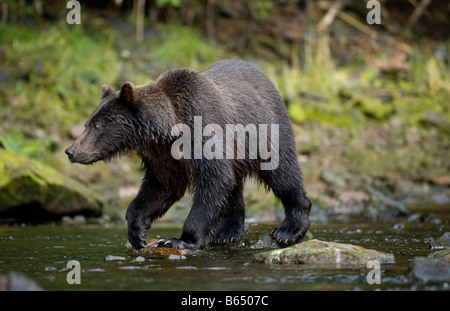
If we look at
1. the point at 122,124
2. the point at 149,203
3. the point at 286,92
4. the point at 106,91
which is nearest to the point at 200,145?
the point at 122,124

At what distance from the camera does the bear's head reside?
6.48 m

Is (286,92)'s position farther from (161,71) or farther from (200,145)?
(200,145)

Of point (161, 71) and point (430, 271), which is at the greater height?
point (161, 71)

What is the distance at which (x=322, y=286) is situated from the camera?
177 inches

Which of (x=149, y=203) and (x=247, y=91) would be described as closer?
(x=149, y=203)

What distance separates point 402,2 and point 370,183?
37.8ft

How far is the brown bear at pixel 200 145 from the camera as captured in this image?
6500 mm

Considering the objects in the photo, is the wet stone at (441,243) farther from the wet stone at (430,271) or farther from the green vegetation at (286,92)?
the green vegetation at (286,92)

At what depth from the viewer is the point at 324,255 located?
5531 mm

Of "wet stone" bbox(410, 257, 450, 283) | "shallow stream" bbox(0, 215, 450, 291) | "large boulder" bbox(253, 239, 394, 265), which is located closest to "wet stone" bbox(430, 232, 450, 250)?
"shallow stream" bbox(0, 215, 450, 291)

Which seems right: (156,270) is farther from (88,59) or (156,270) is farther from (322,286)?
(88,59)

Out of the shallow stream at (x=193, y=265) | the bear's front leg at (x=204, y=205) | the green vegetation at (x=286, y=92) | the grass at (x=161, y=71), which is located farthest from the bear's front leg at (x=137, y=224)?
the grass at (x=161, y=71)

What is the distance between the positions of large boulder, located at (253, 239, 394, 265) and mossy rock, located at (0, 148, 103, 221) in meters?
4.65

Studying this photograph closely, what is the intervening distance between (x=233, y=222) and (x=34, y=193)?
326 centimetres
